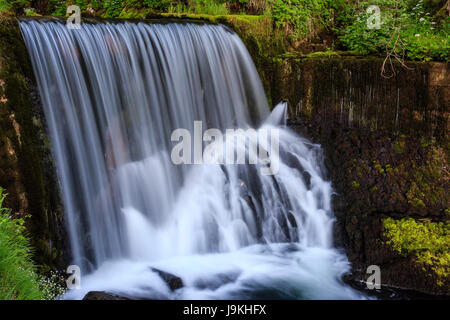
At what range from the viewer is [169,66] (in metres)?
6.46

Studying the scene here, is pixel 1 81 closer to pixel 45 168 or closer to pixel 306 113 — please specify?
pixel 45 168

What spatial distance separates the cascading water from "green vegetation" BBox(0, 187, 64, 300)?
43cm

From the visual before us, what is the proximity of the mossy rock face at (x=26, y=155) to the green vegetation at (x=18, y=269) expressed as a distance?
15 centimetres

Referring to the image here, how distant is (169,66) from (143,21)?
0.82 meters

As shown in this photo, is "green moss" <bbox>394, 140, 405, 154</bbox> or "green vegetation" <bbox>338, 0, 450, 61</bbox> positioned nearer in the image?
"green moss" <bbox>394, 140, 405, 154</bbox>

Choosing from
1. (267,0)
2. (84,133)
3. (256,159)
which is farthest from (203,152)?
(267,0)
